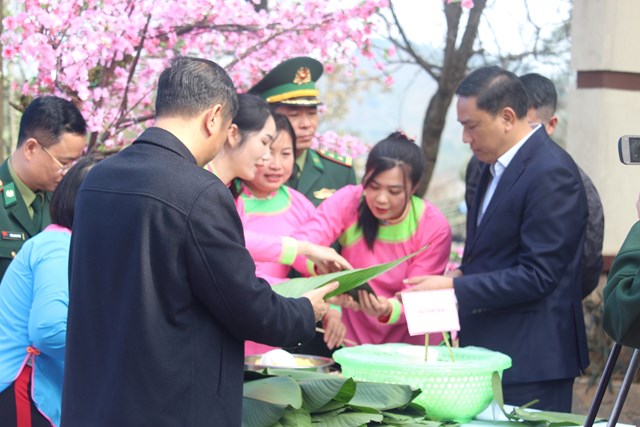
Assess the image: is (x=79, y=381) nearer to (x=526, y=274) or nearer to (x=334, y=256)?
(x=334, y=256)

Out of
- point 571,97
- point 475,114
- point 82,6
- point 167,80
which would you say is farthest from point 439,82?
point 167,80

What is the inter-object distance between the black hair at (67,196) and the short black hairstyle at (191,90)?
2.18ft

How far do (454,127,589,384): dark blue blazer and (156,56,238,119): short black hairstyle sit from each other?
4.67 ft

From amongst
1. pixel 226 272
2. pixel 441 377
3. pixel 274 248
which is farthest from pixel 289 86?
pixel 226 272

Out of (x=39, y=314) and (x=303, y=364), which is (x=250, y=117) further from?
(x=39, y=314)

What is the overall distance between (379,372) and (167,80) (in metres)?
1.14

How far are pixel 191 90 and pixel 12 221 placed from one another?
5.44 feet

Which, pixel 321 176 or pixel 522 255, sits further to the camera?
pixel 321 176

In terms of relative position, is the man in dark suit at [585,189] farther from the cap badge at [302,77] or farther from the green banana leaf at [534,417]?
the green banana leaf at [534,417]

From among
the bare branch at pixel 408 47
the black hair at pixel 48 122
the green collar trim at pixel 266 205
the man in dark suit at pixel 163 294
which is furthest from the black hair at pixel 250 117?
the bare branch at pixel 408 47

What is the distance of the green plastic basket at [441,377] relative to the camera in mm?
2867

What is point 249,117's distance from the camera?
338 centimetres

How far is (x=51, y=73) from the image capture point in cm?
478

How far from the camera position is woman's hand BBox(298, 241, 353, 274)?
3.42 m
